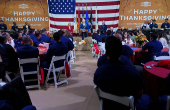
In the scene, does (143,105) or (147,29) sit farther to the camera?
(147,29)

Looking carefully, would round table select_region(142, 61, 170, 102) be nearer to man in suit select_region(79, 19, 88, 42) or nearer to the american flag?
man in suit select_region(79, 19, 88, 42)

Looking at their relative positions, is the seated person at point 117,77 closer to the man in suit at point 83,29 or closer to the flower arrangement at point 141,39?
the flower arrangement at point 141,39

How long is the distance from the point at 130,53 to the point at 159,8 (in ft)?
33.6

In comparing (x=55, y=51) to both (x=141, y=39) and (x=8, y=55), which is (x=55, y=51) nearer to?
(x=8, y=55)

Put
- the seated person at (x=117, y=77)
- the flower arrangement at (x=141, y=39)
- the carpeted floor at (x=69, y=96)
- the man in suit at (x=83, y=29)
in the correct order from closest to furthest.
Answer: the seated person at (x=117, y=77) → the carpeted floor at (x=69, y=96) → the flower arrangement at (x=141, y=39) → the man in suit at (x=83, y=29)

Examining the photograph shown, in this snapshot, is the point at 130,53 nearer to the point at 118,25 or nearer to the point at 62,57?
the point at 62,57

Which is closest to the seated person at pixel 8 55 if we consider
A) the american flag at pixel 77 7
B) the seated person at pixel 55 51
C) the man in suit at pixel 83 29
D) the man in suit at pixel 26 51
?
the man in suit at pixel 26 51

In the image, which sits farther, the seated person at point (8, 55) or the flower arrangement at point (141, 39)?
the flower arrangement at point (141, 39)

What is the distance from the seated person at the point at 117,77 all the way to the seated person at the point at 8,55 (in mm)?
2633

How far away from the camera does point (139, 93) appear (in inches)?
A: 64.6

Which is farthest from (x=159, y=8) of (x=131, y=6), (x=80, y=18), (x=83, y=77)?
(x=83, y=77)

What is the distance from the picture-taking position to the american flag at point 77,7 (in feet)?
37.4

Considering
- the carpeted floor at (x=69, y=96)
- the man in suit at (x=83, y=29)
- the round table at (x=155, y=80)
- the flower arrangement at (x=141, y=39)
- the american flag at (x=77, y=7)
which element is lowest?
the carpeted floor at (x=69, y=96)

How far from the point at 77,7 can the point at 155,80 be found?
10283 millimetres
